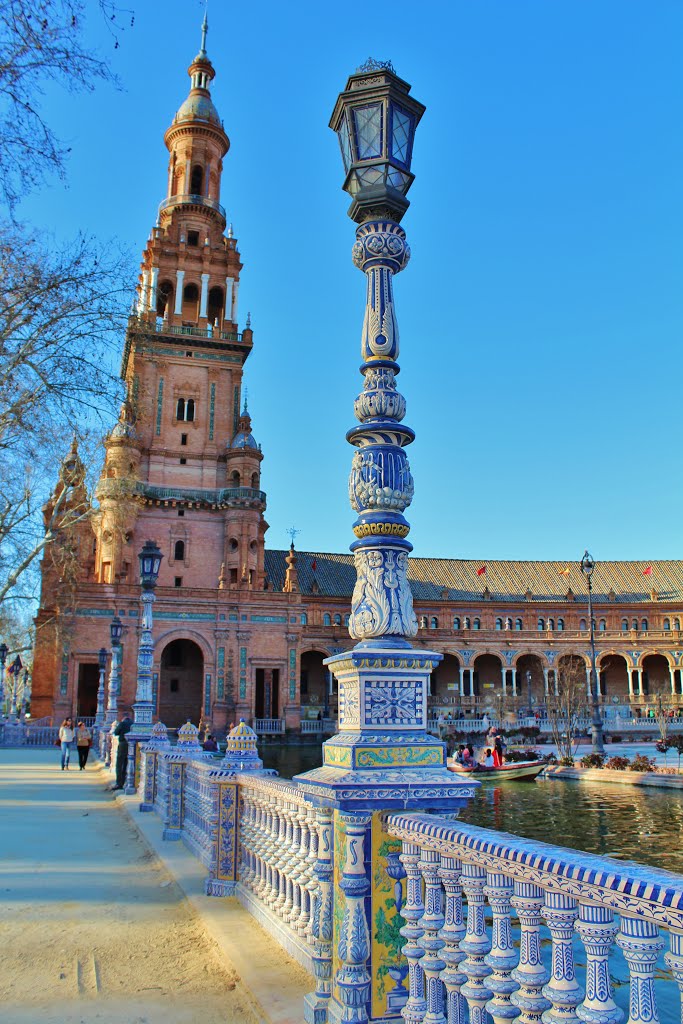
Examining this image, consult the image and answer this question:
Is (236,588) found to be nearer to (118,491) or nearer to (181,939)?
(118,491)

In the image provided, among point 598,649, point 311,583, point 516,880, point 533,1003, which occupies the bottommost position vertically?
point 533,1003

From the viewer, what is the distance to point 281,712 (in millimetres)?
46562

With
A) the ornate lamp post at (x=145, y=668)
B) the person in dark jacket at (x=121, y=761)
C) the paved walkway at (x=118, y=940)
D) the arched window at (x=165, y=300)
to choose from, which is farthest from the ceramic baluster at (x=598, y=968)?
the arched window at (x=165, y=300)

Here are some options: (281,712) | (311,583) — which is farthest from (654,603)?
(281,712)

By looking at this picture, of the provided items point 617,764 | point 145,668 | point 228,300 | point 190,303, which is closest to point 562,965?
point 145,668

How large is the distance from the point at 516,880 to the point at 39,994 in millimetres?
3673

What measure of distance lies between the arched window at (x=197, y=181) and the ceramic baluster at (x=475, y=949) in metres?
58.1

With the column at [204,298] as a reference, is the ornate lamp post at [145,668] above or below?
below

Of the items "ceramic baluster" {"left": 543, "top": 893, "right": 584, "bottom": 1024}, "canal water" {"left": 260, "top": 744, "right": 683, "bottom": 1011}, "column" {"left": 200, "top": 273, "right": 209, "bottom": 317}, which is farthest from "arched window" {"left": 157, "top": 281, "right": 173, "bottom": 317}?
"ceramic baluster" {"left": 543, "top": 893, "right": 584, "bottom": 1024}

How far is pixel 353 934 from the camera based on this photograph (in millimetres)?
3848

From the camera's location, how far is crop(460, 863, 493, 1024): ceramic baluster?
2996 millimetres

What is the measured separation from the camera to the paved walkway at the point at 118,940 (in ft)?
15.4

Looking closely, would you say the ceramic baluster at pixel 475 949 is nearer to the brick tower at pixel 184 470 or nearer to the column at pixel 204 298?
the brick tower at pixel 184 470

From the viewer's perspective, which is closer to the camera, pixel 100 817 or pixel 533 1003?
pixel 533 1003
